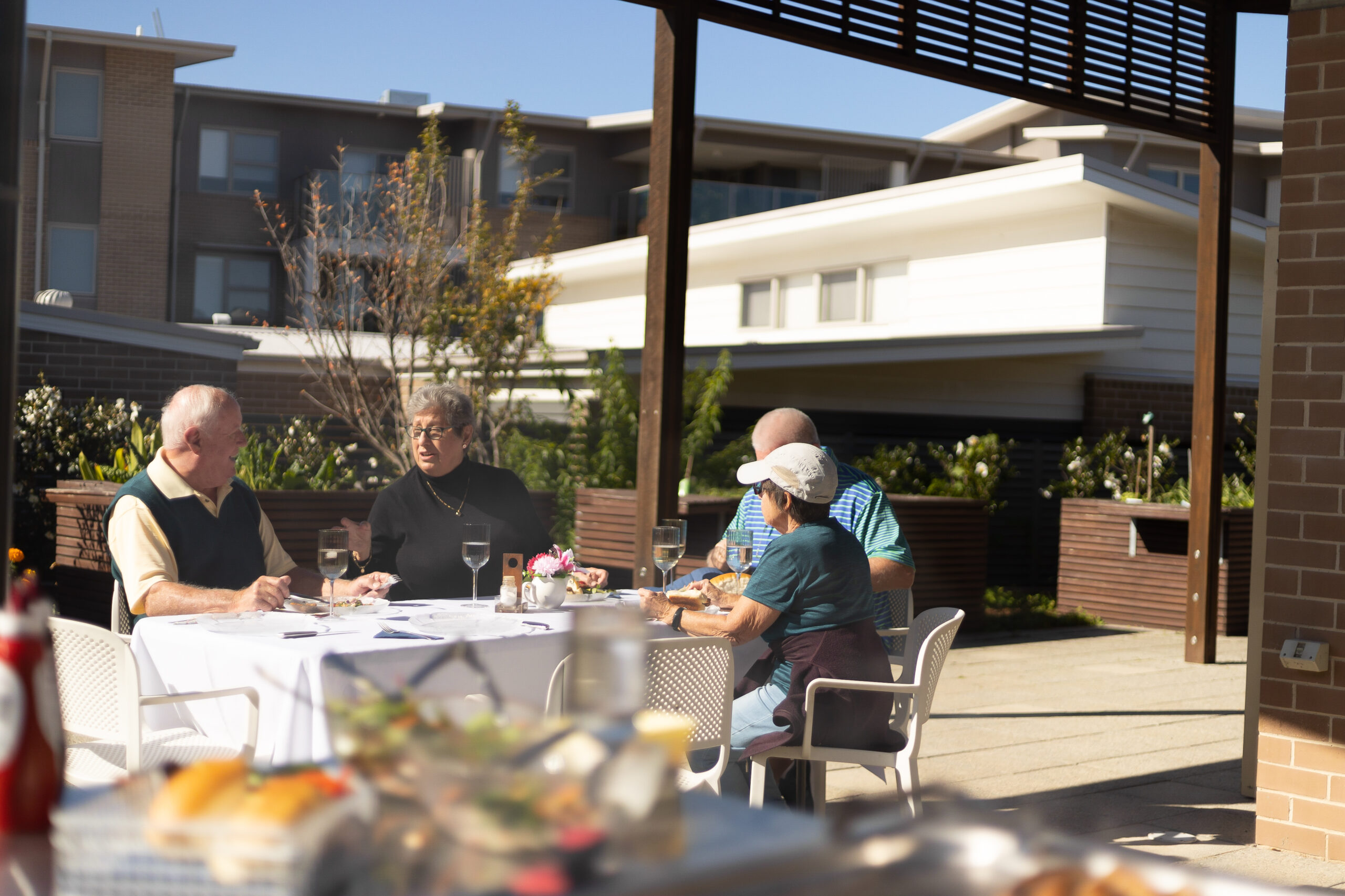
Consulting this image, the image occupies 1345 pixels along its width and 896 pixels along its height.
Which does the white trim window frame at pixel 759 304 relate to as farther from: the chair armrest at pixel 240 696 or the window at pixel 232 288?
the chair armrest at pixel 240 696

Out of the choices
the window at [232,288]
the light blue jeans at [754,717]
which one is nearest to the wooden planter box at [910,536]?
the light blue jeans at [754,717]

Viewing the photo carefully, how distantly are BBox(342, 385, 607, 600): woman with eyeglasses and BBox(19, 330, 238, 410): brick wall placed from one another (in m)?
7.54

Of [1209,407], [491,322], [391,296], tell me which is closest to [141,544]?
[1209,407]

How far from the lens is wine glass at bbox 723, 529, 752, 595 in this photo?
4.88 meters

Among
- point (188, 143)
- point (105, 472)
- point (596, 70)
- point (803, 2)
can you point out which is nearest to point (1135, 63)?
point (803, 2)

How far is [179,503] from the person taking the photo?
420 cm

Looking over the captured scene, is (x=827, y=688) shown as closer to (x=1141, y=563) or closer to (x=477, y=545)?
(x=477, y=545)

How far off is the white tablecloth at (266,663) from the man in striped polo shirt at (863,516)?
53.5 inches

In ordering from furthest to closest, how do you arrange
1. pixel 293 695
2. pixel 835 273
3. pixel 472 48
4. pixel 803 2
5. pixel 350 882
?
pixel 472 48 → pixel 835 273 → pixel 803 2 → pixel 293 695 → pixel 350 882

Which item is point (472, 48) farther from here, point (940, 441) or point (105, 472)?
point (105, 472)

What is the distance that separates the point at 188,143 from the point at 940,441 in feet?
58.6

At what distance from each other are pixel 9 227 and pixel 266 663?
1536 mm

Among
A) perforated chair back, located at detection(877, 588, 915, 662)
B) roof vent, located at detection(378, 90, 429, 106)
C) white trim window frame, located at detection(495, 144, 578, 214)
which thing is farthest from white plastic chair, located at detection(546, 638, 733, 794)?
roof vent, located at detection(378, 90, 429, 106)

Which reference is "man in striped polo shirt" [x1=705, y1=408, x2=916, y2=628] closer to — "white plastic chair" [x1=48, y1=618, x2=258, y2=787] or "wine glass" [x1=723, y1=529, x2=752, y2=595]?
"wine glass" [x1=723, y1=529, x2=752, y2=595]
